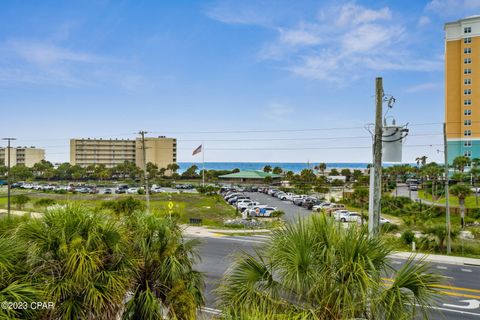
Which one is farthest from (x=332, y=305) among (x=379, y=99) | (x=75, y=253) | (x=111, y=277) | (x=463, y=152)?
(x=463, y=152)

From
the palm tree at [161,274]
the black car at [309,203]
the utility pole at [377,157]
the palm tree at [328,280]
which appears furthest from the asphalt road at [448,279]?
the black car at [309,203]

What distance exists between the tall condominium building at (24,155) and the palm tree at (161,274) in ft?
613

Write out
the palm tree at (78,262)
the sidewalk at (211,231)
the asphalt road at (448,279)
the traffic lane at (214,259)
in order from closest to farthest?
the palm tree at (78,262)
the asphalt road at (448,279)
the traffic lane at (214,259)
the sidewalk at (211,231)

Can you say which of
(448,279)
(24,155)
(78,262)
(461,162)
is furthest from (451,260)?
(24,155)

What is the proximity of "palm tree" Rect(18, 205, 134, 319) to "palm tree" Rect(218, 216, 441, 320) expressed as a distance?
2.37m

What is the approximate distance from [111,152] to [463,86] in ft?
462

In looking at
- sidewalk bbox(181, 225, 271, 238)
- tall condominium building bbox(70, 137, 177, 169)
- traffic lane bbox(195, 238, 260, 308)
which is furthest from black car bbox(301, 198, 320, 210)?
tall condominium building bbox(70, 137, 177, 169)

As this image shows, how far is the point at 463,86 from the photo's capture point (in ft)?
248

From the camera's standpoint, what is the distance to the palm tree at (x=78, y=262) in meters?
6.64

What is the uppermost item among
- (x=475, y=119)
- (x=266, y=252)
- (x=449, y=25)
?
(x=449, y=25)

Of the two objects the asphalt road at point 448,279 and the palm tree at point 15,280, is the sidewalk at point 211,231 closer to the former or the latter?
the asphalt road at point 448,279

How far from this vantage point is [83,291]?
6824 mm

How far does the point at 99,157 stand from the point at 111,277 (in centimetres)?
17198

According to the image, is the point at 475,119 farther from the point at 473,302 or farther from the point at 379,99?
the point at 379,99
